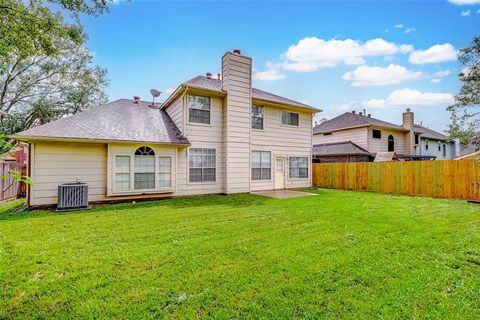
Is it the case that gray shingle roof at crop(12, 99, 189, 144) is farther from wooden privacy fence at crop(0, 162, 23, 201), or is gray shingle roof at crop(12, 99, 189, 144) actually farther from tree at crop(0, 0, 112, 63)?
wooden privacy fence at crop(0, 162, 23, 201)

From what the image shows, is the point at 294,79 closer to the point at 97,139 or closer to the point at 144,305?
the point at 97,139

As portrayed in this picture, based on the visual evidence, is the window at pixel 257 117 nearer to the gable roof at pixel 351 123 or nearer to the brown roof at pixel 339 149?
the brown roof at pixel 339 149

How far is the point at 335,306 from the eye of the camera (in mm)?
2576

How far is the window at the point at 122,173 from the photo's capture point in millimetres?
9398

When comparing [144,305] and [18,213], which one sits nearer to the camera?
[144,305]

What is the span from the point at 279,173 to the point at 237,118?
4233mm

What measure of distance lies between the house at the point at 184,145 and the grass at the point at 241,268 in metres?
2.94

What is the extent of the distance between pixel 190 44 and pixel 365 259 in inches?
461

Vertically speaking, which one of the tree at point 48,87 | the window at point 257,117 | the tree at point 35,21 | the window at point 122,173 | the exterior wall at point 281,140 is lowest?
A: the window at point 122,173

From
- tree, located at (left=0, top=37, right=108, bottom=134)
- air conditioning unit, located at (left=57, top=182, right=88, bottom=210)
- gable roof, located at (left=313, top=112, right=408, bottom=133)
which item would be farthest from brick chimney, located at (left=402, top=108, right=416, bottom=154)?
tree, located at (left=0, top=37, right=108, bottom=134)

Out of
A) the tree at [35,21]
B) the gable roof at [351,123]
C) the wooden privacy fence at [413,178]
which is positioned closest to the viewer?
the tree at [35,21]

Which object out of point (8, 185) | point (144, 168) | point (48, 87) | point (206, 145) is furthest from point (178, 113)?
point (48, 87)

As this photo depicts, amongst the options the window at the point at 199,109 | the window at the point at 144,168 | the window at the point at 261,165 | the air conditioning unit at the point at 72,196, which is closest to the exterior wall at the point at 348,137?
the window at the point at 261,165

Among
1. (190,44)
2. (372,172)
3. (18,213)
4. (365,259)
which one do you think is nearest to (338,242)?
(365,259)
